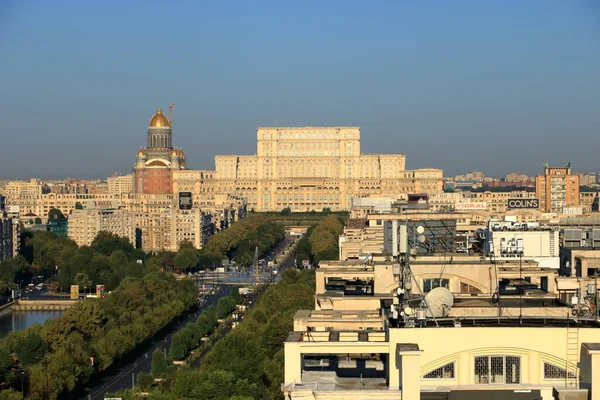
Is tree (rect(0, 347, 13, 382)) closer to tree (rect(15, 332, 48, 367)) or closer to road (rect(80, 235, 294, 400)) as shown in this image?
tree (rect(15, 332, 48, 367))

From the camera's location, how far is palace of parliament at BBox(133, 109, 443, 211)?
160 m

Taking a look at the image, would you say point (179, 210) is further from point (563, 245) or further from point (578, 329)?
point (578, 329)

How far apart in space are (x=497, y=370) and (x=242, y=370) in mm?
20670

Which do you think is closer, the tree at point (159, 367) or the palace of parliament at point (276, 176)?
the tree at point (159, 367)

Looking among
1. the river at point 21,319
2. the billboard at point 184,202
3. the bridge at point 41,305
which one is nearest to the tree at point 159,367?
the river at point 21,319

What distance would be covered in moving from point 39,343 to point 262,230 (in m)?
70.2

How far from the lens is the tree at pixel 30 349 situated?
44.4 meters

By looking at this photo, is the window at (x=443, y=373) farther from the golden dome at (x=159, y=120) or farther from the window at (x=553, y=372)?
the golden dome at (x=159, y=120)

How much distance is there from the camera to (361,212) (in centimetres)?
9525

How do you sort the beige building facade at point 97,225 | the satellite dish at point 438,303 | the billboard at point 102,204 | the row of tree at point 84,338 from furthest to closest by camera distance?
the billboard at point 102,204 → the beige building facade at point 97,225 → the row of tree at point 84,338 → the satellite dish at point 438,303

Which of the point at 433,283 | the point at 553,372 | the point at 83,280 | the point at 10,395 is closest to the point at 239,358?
the point at 10,395

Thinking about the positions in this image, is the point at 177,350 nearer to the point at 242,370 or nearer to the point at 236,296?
the point at 242,370

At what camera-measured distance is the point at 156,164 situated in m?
161

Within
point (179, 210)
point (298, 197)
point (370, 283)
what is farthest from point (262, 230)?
point (370, 283)
